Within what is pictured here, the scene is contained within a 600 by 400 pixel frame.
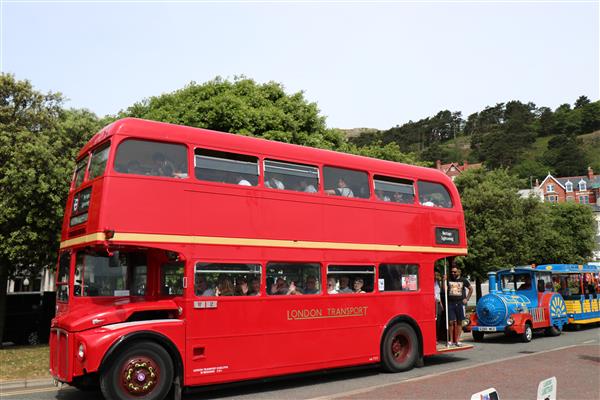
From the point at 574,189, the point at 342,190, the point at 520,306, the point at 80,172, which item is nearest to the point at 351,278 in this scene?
the point at 342,190

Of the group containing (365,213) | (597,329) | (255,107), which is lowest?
(597,329)

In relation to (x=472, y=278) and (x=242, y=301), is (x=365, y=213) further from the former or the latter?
(x=472, y=278)

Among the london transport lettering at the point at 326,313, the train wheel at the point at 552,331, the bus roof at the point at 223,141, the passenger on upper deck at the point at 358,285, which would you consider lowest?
the train wheel at the point at 552,331

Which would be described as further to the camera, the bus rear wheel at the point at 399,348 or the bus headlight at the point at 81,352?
the bus rear wheel at the point at 399,348

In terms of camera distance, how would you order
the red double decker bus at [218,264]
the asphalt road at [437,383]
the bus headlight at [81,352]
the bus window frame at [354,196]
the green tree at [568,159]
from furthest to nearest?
the green tree at [568,159] → the bus window frame at [354,196] → the asphalt road at [437,383] → the red double decker bus at [218,264] → the bus headlight at [81,352]

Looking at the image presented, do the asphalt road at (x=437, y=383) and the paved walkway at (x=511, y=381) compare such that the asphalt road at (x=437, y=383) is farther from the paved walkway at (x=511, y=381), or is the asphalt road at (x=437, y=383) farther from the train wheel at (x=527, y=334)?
the train wheel at (x=527, y=334)

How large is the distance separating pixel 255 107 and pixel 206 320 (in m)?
13.6

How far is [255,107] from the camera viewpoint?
20.8 meters

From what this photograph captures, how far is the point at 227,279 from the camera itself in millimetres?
8727

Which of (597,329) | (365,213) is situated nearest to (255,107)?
(365,213)

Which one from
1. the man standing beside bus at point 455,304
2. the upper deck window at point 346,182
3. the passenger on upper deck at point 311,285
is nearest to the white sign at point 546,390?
the passenger on upper deck at point 311,285

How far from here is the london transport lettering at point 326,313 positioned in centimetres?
Answer: 946

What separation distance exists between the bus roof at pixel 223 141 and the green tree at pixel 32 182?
19.5 ft

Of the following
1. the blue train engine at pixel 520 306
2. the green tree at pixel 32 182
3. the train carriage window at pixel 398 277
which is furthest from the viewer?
the blue train engine at pixel 520 306
